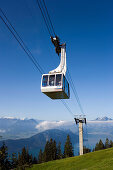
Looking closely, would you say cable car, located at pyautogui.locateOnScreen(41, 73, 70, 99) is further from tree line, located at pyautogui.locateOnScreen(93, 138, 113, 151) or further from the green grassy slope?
tree line, located at pyautogui.locateOnScreen(93, 138, 113, 151)

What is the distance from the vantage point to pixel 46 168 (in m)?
29.4

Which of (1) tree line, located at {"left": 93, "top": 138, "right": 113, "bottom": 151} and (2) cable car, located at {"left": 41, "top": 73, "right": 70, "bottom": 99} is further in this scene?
(1) tree line, located at {"left": 93, "top": 138, "right": 113, "bottom": 151}

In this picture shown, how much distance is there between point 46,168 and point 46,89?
19271 millimetres

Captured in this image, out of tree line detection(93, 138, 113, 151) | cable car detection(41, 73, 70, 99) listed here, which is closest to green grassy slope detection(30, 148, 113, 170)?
cable car detection(41, 73, 70, 99)

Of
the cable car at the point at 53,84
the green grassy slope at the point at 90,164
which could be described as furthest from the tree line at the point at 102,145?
the cable car at the point at 53,84

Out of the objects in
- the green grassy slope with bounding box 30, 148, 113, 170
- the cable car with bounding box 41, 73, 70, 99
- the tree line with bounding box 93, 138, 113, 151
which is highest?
the cable car with bounding box 41, 73, 70, 99

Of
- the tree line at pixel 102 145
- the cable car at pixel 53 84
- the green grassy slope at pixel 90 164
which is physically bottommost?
the tree line at pixel 102 145

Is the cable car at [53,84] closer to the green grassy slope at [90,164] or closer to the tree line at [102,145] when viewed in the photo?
the green grassy slope at [90,164]

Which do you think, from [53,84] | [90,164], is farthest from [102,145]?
[53,84]

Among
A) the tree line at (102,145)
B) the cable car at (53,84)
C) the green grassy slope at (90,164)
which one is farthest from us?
the tree line at (102,145)

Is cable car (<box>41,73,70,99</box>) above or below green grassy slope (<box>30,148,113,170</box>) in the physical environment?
above

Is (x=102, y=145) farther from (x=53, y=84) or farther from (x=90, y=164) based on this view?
(x=53, y=84)

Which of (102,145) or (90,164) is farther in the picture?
(102,145)

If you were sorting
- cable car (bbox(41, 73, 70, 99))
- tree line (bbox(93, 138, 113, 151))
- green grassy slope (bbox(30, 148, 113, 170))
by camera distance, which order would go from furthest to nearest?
1. tree line (bbox(93, 138, 113, 151))
2. green grassy slope (bbox(30, 148, 113, 170))
3. cable car (bbox(41, 73, 70, 99))
